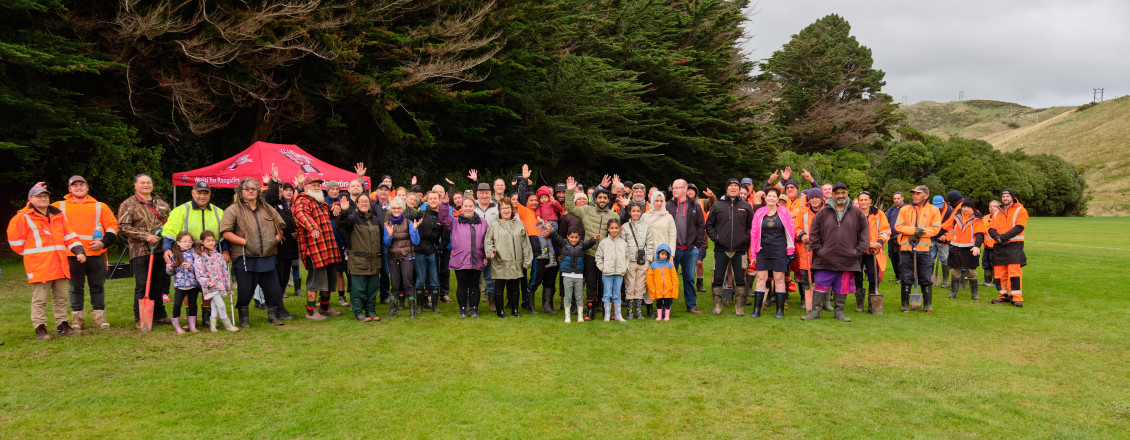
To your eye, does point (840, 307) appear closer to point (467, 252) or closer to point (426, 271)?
point (467, 252)

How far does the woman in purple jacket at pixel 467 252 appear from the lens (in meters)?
8.33

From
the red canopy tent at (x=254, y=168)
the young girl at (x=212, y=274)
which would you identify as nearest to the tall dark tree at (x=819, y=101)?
the red canopy tent at (x=254, y=168)

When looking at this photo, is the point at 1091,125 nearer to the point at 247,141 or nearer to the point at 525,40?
the point at 525,40

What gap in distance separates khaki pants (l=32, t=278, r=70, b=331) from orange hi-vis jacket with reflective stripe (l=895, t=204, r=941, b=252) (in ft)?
34.6

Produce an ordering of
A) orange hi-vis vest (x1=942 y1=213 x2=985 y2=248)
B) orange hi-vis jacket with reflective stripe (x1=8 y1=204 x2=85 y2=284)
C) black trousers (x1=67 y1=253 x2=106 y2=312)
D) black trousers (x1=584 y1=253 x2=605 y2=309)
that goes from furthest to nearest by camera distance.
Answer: orange hi-vis vest (x1=942 y1=213 x2=985 y2=248) < black trousers (x1=584 y1=253 x2=605 y2=309) < black trousers (x1=67 y1=253 x2=106 y2=312) < orange hi-vis jacket with reflective stripe (x1=8 y1=204 x2=85 y2=284)

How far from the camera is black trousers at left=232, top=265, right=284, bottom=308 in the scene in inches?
293

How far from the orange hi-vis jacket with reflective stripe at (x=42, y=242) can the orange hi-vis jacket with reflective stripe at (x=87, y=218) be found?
0.27 feet

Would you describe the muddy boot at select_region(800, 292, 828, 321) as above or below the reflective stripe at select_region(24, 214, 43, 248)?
below

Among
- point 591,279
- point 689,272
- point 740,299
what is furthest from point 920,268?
point 591,279

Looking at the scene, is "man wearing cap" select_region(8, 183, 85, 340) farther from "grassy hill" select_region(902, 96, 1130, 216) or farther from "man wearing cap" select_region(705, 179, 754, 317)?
"grassy hill" select_region(902, 96, 1130, 216)

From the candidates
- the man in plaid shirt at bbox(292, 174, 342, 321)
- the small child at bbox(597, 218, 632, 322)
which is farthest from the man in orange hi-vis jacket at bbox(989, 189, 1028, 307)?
the man in plaid shirt at bbox(292, 174, 342, 321)

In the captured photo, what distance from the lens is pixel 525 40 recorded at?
2280 cm

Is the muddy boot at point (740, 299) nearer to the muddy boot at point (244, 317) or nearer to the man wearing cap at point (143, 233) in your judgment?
the muddy boot at point (244, 317)

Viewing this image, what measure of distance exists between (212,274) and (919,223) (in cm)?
926
